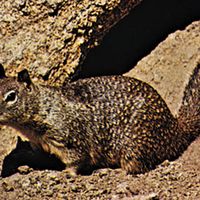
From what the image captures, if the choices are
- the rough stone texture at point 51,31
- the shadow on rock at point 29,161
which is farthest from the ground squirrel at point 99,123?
the rough stone texture at point 51,31

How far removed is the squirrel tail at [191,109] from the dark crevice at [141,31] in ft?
3.43

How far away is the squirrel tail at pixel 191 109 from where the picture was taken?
6324 mm

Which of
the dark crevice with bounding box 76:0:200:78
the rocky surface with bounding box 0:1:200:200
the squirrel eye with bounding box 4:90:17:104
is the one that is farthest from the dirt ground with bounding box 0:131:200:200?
the dark crevice with bounding box 76:0:200:78

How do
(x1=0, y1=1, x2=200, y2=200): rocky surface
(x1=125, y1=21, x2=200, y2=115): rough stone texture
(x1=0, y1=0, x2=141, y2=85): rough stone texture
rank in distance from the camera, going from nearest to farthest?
(x1=0, y1=1, x2=200, y2=200): rocky surface, (x1=0, y1=0, x2=141, y2=85): rough stone texture, (x1=125, y1=21, x2=200, y2=115): rough stone texture

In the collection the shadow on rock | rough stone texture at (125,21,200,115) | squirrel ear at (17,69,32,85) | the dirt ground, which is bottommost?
the dirt ground

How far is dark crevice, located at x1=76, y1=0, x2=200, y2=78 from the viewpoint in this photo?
734 cm

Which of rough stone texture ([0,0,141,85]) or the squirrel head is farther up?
rough stone texture ([0,0,141,85])

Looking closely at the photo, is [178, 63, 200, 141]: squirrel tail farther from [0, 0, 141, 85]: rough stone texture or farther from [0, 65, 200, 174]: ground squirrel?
[0, 0, 141, 85]: rough stone texture

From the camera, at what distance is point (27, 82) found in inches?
228

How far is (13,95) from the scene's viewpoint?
5.67 meters

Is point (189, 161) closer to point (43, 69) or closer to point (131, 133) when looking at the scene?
point (131, 133)

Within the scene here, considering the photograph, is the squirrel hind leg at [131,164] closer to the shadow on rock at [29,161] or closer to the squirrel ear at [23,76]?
the shadow on rock at [29,161]

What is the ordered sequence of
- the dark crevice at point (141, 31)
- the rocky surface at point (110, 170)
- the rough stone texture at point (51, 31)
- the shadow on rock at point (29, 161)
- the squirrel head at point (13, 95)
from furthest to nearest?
the dark crevice at point (141, 31)
the rough stone texture at point (51, 31)
the shadow on rock at point (29, 161)
the rocky surface at point (110, 170)
the squirrel head at point (13, 95)

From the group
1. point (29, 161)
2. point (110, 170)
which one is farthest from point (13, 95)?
point (110, 170)
